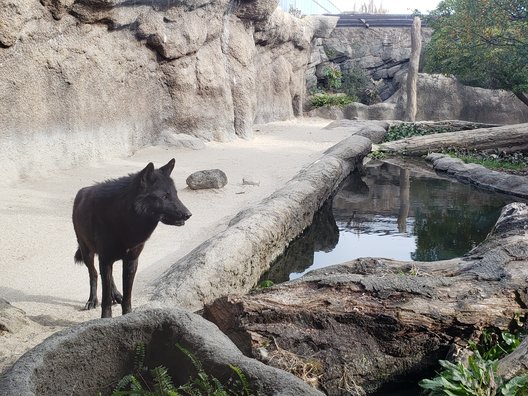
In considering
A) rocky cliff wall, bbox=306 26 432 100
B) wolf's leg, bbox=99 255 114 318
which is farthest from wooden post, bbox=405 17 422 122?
wolf's leg, bbox=99 255 114 318

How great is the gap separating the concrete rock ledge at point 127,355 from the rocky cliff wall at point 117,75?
780 cm

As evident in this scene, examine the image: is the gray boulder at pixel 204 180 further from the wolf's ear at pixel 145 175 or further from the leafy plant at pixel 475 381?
the leafy plant at pixel 475 381

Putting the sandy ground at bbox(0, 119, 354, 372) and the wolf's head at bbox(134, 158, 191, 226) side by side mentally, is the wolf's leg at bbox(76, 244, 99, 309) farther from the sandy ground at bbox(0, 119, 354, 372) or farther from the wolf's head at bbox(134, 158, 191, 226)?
the wolf's head at bbox(134, 158, 191, 226)

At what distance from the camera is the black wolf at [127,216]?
5184mm

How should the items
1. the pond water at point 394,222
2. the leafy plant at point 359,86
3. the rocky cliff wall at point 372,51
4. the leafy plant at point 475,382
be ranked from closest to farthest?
the leafy plant at point 475,382 → the pond water at point 394,222 → the leafy plant at point 359,86 → the rocky cliff wall at point 372,51

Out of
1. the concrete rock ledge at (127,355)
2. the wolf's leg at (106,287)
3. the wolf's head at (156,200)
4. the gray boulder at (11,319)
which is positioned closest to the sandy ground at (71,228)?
the gray boulder at (11,319)

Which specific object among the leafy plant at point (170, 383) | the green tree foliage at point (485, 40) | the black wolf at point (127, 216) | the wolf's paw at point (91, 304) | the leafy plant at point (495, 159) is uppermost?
the green tree foliage at point (485, 40)

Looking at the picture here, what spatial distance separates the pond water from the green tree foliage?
3926 millimetres

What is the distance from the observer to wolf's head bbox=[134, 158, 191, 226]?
5162 mm

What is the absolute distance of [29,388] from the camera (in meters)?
2.92

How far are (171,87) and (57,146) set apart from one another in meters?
4.90

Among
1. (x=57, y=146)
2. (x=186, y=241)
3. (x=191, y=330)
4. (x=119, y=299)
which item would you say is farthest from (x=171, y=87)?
(x=191, y=330)

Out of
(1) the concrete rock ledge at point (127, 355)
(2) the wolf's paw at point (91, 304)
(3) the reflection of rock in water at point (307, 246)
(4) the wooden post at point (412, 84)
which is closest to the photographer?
(1) the concrete rock ledge at point (127, 355)

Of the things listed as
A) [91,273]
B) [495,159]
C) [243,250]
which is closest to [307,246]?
[243,250]
